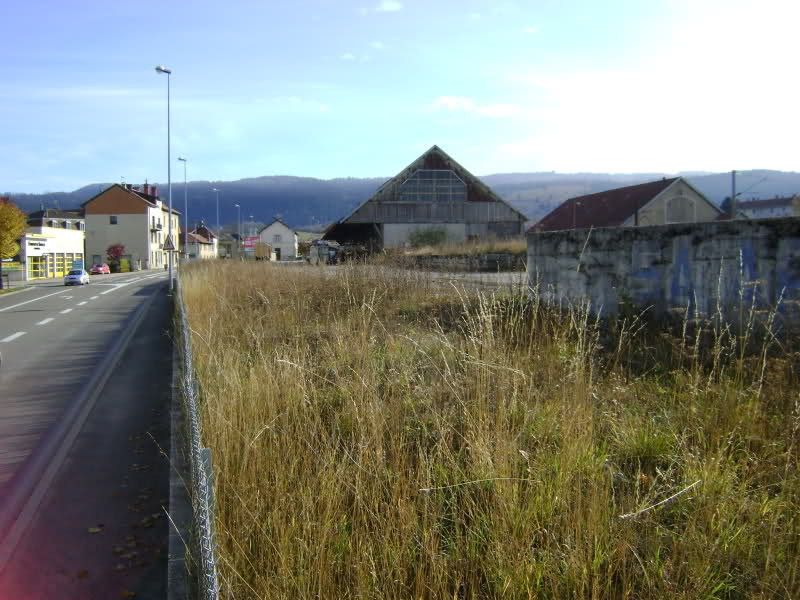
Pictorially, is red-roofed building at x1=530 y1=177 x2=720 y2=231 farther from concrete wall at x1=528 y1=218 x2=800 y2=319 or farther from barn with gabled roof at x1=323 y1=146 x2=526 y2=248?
concrete wall at x1=528 y1=218 x2=800 y2=319

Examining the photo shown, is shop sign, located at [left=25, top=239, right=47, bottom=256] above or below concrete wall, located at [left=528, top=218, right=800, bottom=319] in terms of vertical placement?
above

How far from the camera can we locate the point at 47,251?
2424 inches

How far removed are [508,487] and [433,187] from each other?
4709cm

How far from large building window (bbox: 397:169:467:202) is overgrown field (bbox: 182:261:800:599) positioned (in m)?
44.0

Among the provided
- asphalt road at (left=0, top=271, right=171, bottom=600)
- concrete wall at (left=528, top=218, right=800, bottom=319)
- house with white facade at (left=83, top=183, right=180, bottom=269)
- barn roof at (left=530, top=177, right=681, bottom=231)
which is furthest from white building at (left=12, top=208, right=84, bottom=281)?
concrete wall at (left=528, top=218, right=800, bottom=319)

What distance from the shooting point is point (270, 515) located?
11.1 feet

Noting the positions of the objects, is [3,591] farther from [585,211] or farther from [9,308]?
[585,211]

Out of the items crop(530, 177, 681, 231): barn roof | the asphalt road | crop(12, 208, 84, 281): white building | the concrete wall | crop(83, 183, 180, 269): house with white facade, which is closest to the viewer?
the asphalt road

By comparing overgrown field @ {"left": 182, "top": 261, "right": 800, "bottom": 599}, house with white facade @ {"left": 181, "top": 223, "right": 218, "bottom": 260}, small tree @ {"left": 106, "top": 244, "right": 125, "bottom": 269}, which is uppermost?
house with white facade @ {"left": 181, "top": 223, "right": 218, "bottom": 260}

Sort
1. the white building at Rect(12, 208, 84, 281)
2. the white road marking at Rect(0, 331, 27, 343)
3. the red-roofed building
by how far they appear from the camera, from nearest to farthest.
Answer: the white road marking at Rect(0, 331, 27, 343) → the red-roofed building → the white building at Rect(12, 208, 84, 281)

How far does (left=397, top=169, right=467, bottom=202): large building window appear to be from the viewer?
4909 cm

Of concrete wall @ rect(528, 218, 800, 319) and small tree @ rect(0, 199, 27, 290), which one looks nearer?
concrete wall @ rect(528, 218, 800, 319)

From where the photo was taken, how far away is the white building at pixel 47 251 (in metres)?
56.5

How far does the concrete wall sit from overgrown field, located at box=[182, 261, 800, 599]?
8.63ft
